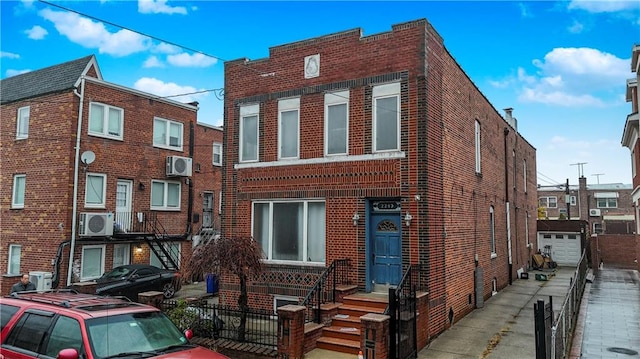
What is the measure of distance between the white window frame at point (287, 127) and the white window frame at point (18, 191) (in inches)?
482

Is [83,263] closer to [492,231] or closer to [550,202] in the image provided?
[492,231]

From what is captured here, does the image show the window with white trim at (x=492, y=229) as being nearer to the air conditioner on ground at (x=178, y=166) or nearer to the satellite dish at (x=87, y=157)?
the air conditioner on ground at (x=178, y=166)

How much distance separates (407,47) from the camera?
1127cm

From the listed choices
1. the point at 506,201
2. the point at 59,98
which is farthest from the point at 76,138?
the point at 506,201

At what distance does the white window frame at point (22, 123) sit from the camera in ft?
61.4

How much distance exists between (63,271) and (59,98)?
22.4 feet

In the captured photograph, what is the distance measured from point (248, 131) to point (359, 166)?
13.0 feet

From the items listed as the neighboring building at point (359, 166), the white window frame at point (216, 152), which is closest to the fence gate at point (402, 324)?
the neighboring building at point (359, 166)

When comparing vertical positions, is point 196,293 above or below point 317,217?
below

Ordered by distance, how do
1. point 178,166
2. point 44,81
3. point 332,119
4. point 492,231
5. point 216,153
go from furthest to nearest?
point 216,153
point 178,166
point 44,81
point 492,231
point 332,119

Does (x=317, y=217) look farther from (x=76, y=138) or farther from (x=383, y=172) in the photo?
(x=76, y=138)

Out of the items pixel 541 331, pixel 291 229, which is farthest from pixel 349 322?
pixel 541 331

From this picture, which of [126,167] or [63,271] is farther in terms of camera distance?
[126,167]

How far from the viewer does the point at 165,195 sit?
857 inches
